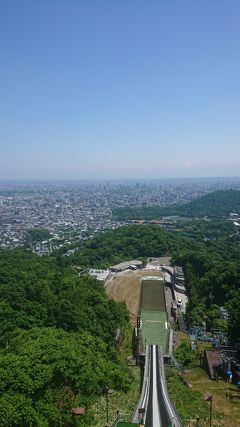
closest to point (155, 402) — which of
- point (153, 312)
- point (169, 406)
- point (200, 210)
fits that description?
point (169, 406)

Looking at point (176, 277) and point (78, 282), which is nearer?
point (78, 282)

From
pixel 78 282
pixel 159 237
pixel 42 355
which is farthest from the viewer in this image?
pixel 159 237

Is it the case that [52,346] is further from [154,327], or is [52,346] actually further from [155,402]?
[154,327]

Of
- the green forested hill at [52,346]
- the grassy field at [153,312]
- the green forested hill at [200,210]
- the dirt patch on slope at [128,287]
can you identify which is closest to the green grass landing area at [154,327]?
the grassy field at [153,312]

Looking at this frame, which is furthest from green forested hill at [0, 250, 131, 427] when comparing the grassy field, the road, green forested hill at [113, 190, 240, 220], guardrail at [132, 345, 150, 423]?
green forested hill at [113, 190, 240, 220]

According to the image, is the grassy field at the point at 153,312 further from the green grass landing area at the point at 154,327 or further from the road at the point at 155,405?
the road at the point at 155,405

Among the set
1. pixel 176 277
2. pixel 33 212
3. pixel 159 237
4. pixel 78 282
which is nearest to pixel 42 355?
pixel 78 282

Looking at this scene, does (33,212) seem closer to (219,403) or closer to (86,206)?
(86,206)

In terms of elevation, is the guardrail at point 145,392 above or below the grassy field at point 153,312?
above
